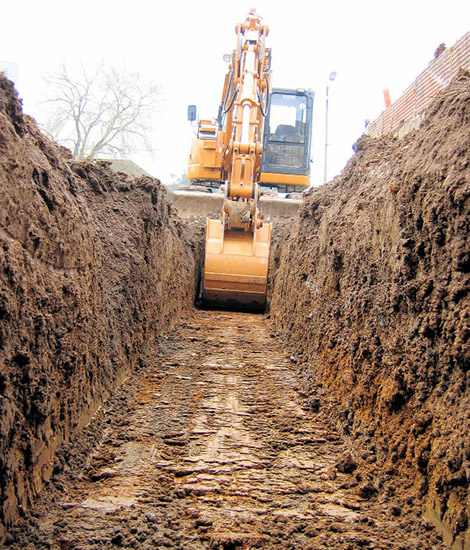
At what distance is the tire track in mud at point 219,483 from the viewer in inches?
85.4

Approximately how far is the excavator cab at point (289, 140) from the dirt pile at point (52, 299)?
27.3 feet

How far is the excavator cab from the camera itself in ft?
41.8

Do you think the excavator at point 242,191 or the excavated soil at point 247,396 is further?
the excavator at point 242,191

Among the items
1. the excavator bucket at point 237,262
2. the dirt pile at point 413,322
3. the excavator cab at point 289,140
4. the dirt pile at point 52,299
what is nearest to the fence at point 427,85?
the dirt pile at point 413,322

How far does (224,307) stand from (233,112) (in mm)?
→ 3749

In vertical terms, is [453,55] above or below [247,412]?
above

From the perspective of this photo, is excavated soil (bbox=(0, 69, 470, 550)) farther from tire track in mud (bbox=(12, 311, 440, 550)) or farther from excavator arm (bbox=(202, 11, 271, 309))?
excavator arm (bbox=(202, 11, 271, 309))

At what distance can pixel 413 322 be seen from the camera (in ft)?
8.63

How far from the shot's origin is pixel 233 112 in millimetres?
8953

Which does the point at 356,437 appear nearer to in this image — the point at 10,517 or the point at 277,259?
the point at 10,517

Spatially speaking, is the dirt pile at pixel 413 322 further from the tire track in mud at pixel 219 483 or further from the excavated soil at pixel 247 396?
the tire track in mud at pixel 219 483

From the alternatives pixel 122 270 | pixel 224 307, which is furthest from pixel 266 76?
pixel 122 270

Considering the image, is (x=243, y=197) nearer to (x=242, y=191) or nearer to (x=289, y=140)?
(x=242, y=191)

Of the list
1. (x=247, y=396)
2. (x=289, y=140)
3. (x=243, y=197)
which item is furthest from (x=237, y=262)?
(x=289, y=140)
